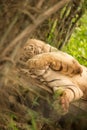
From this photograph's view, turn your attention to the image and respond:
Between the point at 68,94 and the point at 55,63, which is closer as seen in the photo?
the point at 68,94

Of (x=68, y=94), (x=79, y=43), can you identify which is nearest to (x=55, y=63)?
(x=68, y=94)

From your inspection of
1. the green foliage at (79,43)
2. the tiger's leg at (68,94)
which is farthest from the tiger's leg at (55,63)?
the green foliage at (79,43)

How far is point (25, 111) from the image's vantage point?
346 centimetres

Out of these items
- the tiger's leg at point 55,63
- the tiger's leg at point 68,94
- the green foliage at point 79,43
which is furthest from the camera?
the green foliage at point 79,43

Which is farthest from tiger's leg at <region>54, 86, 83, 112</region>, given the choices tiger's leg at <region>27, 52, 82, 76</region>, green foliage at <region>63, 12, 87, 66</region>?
green foliage at <region>63, 12, 87, 66</region>

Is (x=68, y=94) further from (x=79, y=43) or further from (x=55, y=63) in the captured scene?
(x=79, y=43)

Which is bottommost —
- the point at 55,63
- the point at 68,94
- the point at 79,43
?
the point at 68,94

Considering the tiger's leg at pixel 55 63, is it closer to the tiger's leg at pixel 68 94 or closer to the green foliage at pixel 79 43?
the tiger's leg at pixel 68 94

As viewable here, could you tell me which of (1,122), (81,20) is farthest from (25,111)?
(81,20)

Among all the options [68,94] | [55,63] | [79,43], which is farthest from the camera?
[79,43]

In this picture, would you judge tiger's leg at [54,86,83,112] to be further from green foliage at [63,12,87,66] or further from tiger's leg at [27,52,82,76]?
green foliage at [63,12,87,66]

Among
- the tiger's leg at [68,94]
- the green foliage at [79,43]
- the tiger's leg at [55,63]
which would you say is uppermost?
the green foliage at [79,43]

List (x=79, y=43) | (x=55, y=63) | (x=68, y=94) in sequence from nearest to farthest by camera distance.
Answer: (x=68, y=94)
(x=55, y=63)
(x=79, y=43)

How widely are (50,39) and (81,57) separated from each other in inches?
40.8
